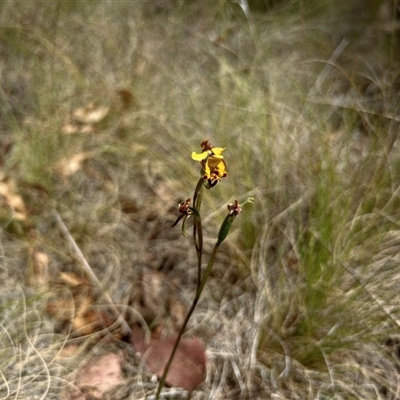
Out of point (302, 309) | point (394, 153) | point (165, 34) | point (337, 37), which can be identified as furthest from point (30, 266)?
point (337, 37)

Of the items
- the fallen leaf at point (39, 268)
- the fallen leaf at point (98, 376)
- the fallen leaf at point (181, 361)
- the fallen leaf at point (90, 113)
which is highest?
the fallen leaf at point (90, 113)

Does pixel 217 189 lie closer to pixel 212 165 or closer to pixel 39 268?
pixel 39 268

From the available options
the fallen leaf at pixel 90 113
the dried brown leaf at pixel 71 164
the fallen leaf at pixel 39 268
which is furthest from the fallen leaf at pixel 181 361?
the fallen leaf at pixel 90 113

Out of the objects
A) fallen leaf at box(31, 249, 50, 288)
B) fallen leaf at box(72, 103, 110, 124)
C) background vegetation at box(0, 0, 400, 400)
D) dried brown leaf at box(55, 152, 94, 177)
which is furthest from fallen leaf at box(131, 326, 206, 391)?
fallen leaf at box(72, 103, 110, 124)

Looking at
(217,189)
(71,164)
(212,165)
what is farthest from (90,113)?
(212,165)

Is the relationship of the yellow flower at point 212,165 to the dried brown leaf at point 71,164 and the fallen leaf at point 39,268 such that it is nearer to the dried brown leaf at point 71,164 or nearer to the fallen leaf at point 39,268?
A: the fallen leaf at point 39,268

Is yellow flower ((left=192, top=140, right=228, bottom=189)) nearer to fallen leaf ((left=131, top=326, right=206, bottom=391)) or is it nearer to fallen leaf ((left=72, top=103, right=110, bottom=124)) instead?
fallen leaf ((left=131, top=326, right=206, bottom=391))
